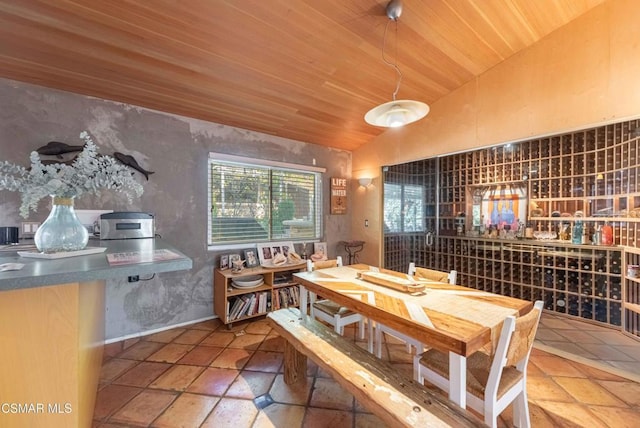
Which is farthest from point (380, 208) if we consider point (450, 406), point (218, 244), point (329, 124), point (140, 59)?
point (140, 59)

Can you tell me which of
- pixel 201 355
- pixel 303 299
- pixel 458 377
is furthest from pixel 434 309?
pixel 201 355

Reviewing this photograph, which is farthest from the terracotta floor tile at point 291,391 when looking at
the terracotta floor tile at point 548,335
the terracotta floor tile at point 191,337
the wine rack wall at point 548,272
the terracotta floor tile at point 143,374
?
the wine rack wall at point 548,272

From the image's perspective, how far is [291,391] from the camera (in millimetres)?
1875

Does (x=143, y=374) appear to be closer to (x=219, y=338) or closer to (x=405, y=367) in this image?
(x=219, y=338)

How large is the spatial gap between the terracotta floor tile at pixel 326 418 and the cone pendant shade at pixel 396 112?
1.99m

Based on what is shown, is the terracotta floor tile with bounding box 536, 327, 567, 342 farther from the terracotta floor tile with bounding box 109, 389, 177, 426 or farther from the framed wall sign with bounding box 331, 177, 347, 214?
the terracotta floor tile with bounding box 109, 389, 177, 426

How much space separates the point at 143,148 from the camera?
2.68m

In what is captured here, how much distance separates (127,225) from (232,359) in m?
1.55

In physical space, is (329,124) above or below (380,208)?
above

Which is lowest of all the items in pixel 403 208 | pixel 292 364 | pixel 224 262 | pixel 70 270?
pixel 292 364

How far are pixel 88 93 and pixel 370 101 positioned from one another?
2809 millimetres

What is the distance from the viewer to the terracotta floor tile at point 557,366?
2.10 meters

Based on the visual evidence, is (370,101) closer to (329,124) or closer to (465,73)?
(329,124)

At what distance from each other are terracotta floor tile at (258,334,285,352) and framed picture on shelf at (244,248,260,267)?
912 mm
